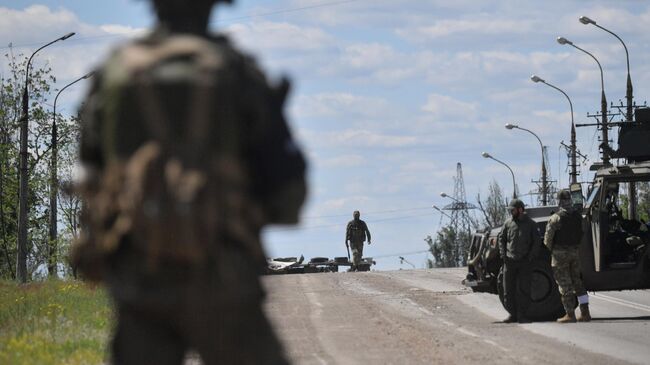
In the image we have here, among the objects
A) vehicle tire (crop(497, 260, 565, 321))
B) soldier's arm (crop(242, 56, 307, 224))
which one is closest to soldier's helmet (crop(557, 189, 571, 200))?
vehicle tire (crop(497, 260, 565, 321))

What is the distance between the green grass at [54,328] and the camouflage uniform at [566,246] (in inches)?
254

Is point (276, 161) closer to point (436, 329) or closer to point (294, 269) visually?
point (436, 329)

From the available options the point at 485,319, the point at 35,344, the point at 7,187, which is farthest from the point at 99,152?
the point at 7,187

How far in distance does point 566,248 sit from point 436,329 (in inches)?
106

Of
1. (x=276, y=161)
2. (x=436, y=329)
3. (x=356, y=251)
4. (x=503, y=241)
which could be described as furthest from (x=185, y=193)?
(x=356, y=251)

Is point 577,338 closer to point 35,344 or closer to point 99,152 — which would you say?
point 35,344

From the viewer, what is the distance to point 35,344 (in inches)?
522

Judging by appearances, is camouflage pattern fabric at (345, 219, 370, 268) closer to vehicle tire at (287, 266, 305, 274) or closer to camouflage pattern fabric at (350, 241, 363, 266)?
camouflage pattern fabric at (350, 241, 363, 266)

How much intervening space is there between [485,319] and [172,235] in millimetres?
16837

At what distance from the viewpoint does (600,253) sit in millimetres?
20469

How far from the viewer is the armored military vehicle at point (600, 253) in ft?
65.8

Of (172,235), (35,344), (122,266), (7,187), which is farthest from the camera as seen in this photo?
(7,187)

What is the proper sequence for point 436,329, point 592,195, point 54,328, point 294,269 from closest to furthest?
point 54,328 → point 436,329 → point 592,195 → point 294,269

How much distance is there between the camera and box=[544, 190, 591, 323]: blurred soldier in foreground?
19.3 m
